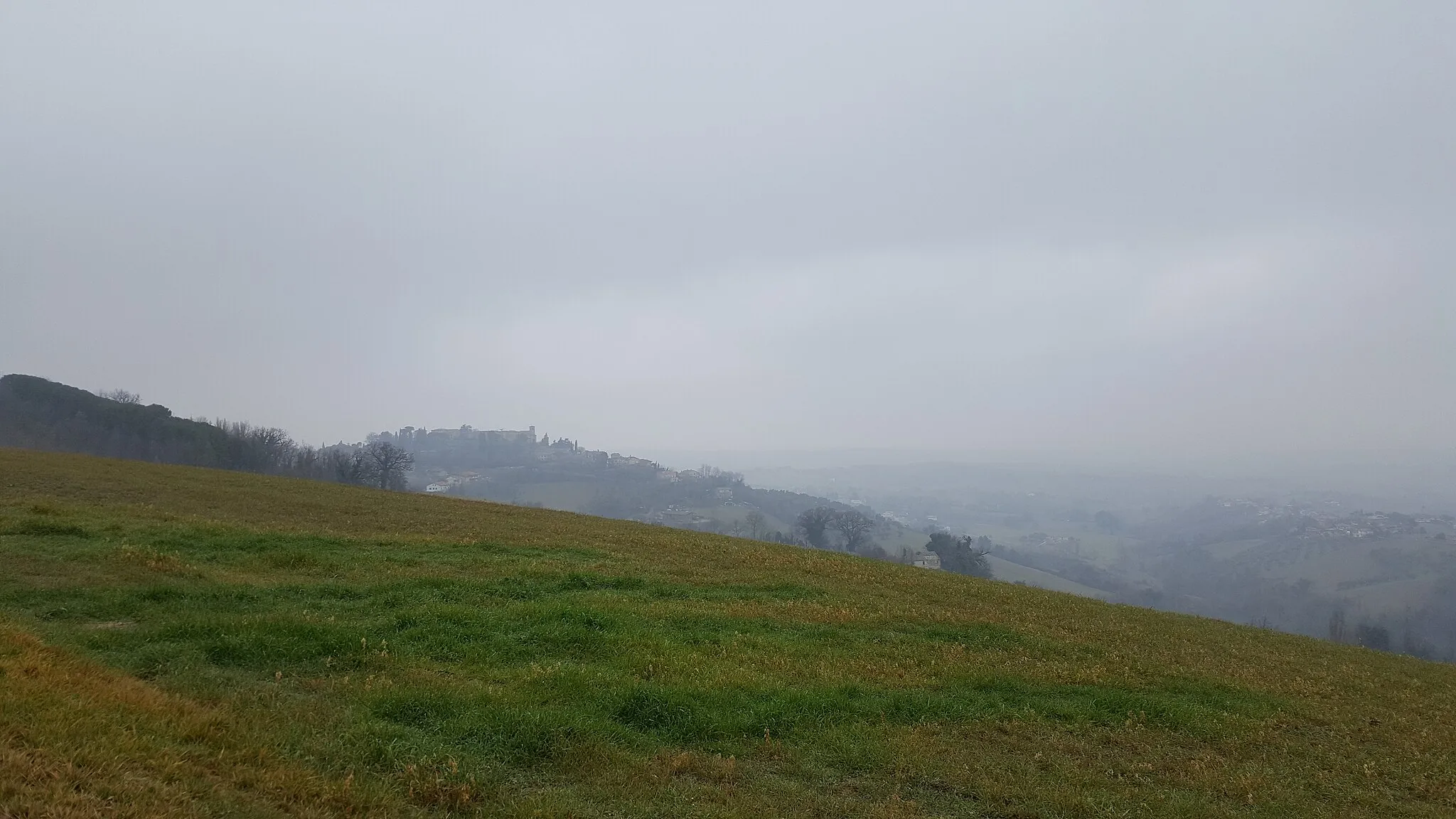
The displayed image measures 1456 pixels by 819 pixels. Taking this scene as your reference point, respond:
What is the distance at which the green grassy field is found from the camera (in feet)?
21.8

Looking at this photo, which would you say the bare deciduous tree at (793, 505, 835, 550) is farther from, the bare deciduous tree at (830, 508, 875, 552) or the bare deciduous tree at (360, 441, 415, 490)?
the bare deciduous tree at (360, 441, 415, 490)

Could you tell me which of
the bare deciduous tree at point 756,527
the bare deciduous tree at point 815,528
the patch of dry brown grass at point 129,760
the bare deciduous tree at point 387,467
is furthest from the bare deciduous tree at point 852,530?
the patch of dry brown grass at point 129,760

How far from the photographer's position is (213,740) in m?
6.75

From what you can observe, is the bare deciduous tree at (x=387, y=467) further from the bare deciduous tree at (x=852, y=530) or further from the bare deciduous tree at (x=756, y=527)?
the bare deciduous tree at (x=852, y=530)

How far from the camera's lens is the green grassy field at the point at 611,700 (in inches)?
262

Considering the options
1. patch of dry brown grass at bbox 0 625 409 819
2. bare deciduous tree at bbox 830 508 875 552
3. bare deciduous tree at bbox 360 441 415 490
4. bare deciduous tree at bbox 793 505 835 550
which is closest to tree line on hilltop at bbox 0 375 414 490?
bare deciduous tree at bbox 360 441 415 490

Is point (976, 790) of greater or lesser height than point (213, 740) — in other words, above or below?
below

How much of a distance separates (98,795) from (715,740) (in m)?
5.85

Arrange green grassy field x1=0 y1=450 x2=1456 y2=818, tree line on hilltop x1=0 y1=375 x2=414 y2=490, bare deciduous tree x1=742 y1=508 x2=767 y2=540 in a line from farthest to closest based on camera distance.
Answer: bare deciduous tree x1=742 y1=508 x2=767 y2=540 < tree line on hilltop x1=0 y1=375 x2=414 y2=490 < green grassy field x1=0 y1=450 x2=1456 y2=818

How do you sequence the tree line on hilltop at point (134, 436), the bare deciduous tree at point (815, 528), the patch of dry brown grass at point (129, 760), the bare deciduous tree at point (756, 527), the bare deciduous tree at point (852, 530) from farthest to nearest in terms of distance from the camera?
the bare deciduous tree at point (756, 527) < the bare deciduous tree at point (852, 530) < the bare deciduous tree at point (815, 528) < the tree line on hilltop at point (134, 436) < the patch of dry brown grass at point (129, 760)

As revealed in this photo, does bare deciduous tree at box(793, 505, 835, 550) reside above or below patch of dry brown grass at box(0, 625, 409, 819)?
below

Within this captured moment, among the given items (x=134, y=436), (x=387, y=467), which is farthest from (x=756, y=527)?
(x=134, y=436)

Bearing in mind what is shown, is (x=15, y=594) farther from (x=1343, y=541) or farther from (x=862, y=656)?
(x=1343, y=541)

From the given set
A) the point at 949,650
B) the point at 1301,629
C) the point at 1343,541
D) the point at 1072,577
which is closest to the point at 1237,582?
the point at 1072,577
